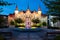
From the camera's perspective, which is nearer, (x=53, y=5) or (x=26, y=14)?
(x=53, y=5)

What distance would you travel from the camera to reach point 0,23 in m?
30.0

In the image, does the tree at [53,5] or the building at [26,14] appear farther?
the building at [26,14]

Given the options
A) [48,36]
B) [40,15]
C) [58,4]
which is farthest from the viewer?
[40,15]

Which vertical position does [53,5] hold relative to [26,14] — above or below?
below

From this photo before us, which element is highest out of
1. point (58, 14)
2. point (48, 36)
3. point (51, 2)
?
point (51, 2)

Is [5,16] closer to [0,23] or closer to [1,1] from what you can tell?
[0,23]

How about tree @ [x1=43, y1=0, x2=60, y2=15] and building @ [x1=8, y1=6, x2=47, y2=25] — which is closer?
tree @ [x1=43, y1=0, x2=60, y2=15]

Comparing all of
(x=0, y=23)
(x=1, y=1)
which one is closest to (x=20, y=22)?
(x=0, y=23)

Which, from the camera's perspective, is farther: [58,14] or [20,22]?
[20,22]

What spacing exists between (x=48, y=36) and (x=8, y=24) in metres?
18.9

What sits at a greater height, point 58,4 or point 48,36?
point 58,4

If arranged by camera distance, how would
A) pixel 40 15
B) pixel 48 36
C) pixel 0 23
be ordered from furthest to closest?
pixel 40 15
pixel 0 23
pixel 48 36

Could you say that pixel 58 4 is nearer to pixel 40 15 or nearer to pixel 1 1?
pixel 1 1

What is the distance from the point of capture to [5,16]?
109 feet
